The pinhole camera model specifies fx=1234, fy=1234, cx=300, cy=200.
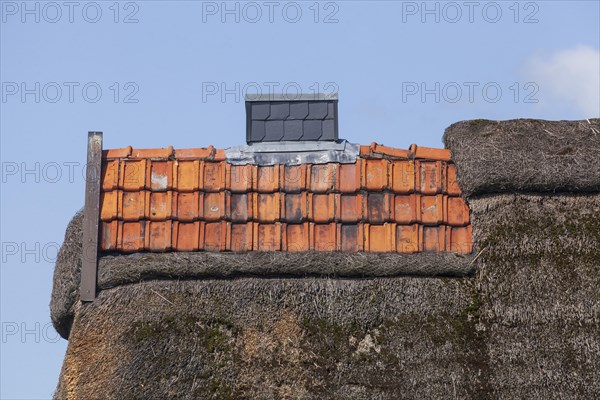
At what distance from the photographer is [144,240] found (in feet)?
35.5

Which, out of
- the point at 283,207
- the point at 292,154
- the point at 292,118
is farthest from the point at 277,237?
the point at 292,118

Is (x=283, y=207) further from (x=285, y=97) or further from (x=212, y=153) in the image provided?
(x=285, y=97)

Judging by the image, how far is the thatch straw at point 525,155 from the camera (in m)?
10.9

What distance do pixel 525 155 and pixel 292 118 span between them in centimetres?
234

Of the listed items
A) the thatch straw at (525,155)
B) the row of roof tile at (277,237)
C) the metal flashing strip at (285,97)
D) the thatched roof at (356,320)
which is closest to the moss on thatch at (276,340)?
the thatched roof at (356,320)

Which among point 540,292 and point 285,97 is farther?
point 285,97

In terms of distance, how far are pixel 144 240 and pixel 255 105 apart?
2125mm

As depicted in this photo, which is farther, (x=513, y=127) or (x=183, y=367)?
(x=513, y=127)

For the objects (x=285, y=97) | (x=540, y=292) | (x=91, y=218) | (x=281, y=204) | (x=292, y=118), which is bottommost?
(x=540, y=292)

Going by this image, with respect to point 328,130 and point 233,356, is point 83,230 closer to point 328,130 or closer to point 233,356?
point 233,356

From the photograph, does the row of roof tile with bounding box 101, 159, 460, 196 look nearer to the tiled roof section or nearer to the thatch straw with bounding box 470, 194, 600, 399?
the tiled roof section

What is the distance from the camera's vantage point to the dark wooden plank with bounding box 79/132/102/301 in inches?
413

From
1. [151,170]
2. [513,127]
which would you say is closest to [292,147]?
[151,170]

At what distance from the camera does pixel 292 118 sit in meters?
12.0
